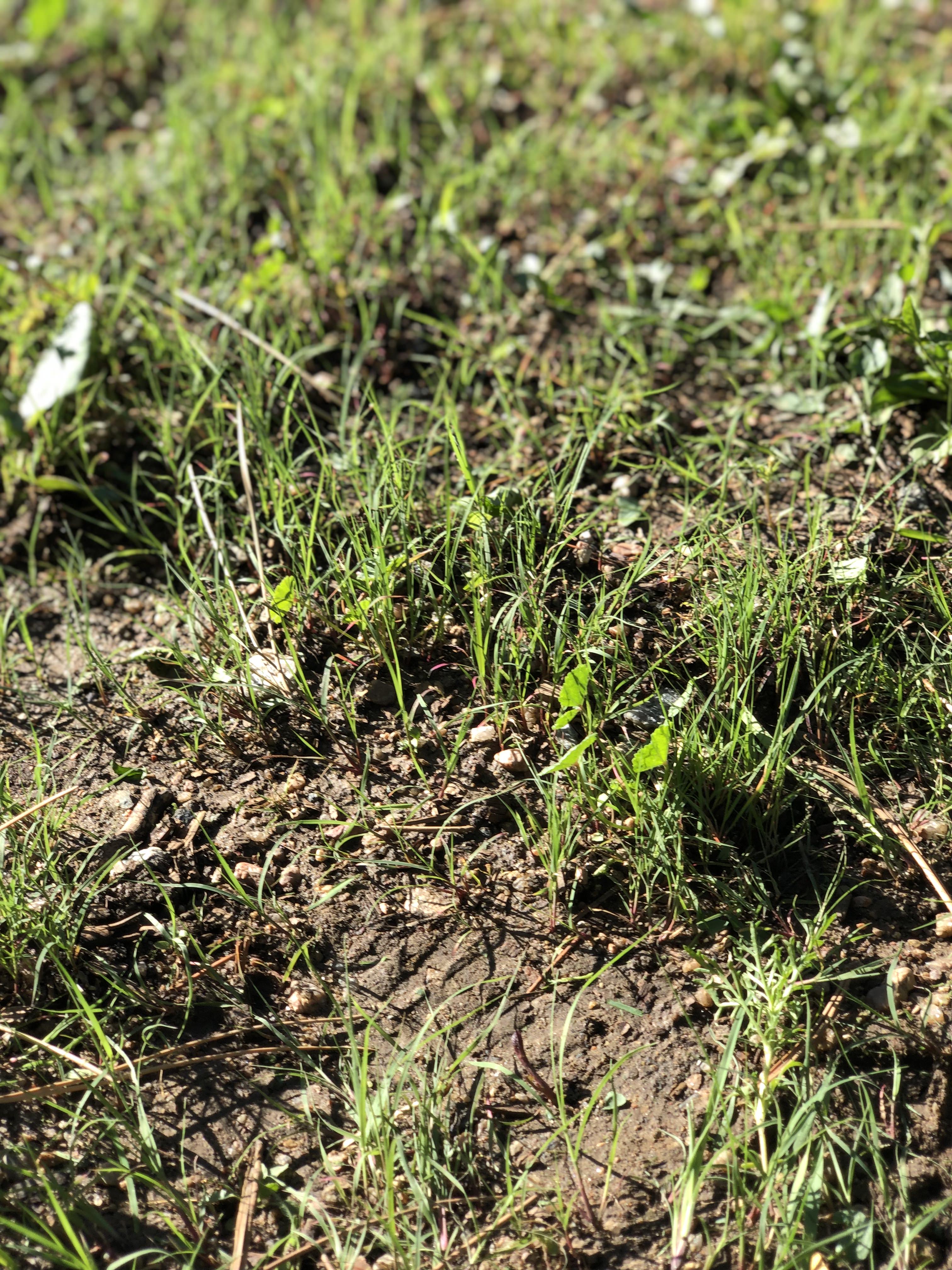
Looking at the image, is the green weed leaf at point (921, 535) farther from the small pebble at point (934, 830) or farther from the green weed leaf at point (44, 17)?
the green weed leaf at point (44, 17)

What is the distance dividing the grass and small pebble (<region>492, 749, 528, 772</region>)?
0.01m

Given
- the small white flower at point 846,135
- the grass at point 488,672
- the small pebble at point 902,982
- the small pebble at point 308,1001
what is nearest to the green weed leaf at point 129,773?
the grass at point 488,672

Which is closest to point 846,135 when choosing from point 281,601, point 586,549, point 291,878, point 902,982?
point 586,549

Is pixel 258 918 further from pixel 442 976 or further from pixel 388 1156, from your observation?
pixel 388 1156

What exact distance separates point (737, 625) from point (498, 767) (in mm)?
551

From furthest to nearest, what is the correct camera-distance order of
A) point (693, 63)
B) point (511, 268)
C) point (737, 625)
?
1. point (693, 63)
2. point (511, 268)
3. point (737, 625)

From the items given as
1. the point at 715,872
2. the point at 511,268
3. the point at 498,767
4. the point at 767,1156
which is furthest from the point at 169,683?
the point at 511,268

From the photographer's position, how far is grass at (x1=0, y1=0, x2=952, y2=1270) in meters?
1.69

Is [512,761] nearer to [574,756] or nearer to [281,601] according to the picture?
[574,756]

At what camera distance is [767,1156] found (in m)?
1.66

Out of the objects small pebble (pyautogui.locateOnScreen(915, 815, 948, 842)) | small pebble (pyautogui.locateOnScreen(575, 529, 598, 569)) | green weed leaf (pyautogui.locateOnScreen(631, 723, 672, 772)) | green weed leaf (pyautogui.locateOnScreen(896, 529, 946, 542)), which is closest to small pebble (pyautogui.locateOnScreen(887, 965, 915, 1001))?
A: small pebble (pyautogui.locateOnScreen(915, 815, 948, 842))

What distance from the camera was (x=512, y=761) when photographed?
6.99ft

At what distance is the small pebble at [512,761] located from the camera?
2129mm

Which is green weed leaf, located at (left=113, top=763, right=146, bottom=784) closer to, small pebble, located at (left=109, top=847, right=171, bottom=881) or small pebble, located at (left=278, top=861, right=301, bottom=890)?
small pebble, located at (left=109, top=847, right=171, bottom=881)
